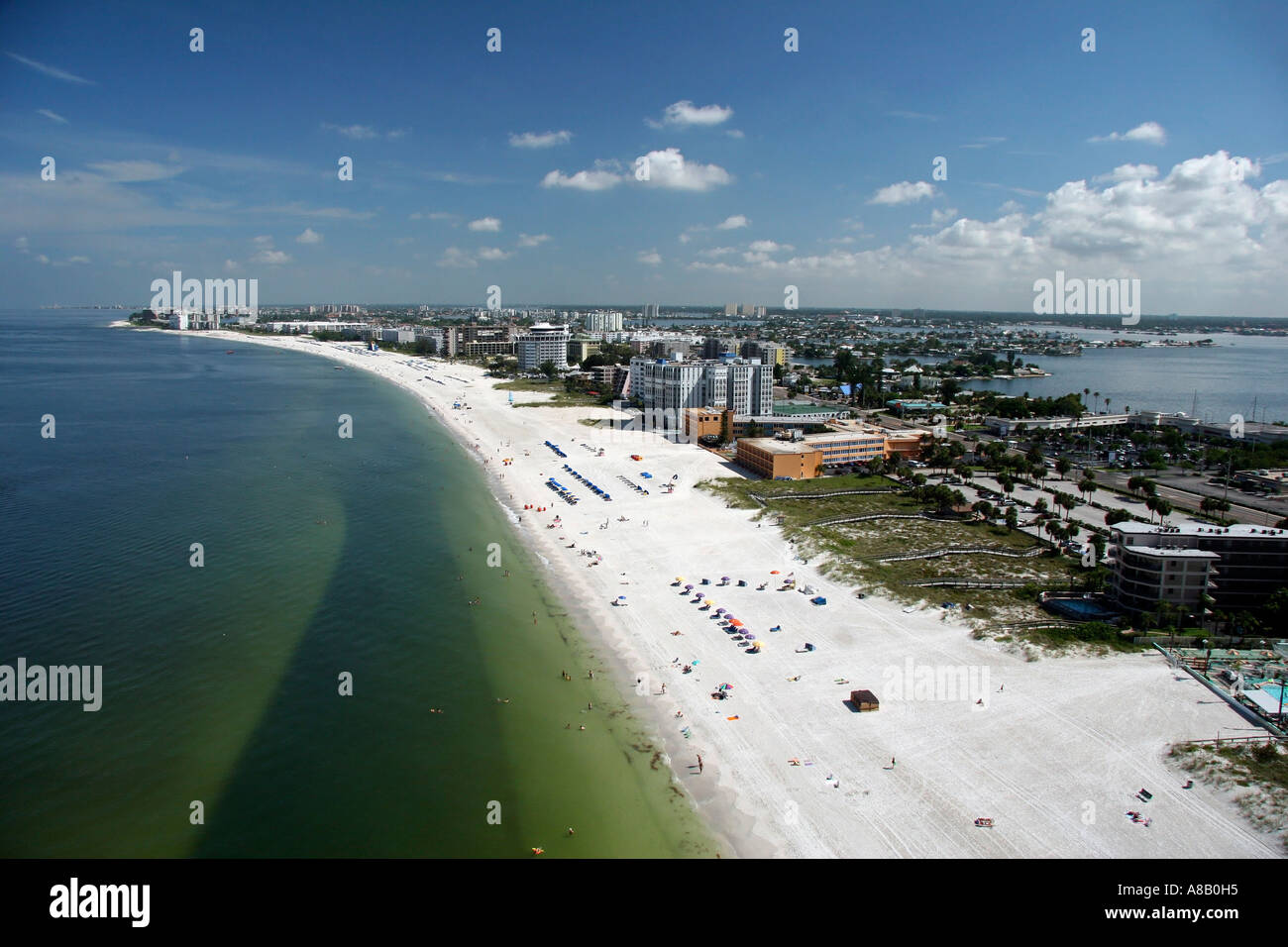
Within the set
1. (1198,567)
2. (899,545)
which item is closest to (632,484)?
(899,545)

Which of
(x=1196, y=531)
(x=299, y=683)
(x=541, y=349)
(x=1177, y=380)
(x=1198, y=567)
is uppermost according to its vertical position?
(x=541, y=349)

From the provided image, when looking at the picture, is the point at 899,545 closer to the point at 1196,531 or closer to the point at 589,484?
the point at 1196,531

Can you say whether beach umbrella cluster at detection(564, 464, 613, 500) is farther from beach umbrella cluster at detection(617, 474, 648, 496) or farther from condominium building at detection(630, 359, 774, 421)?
condominium building at detection(630, 359, 774, 421)

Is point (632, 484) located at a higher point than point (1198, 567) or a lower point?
higher

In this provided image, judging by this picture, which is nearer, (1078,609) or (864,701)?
(864,701)

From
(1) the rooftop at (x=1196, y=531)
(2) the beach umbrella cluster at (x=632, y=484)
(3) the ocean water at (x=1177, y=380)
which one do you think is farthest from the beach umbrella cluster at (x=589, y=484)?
(3) the ocean water at (x=1177, y=380)

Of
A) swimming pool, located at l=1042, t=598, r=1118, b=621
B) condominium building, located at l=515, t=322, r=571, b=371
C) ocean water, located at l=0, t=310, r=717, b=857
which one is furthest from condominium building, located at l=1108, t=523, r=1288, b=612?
condominium building, located at l=515, t=322, r=571, b=371

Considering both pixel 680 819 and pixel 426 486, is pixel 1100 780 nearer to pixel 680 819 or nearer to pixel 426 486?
pixel 680 819
